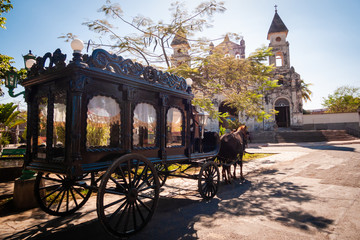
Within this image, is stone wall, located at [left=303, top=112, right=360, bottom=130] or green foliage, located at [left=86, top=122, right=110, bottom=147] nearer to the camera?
green foliage, located at [left=86, top=122, right=110, bottom=147]

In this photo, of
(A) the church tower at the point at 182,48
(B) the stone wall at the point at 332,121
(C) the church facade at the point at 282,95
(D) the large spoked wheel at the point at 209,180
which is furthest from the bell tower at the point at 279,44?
(D) the large spoked wheel at the point at 209,180

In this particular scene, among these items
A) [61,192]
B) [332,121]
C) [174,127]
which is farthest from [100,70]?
[332,121]

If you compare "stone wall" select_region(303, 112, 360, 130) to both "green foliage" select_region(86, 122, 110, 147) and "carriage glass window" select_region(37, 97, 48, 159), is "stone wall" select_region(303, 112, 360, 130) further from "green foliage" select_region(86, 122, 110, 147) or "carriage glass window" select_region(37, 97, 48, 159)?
"carriage glass window" select_region(37, 97, 48, 159)

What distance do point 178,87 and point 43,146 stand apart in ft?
9.25

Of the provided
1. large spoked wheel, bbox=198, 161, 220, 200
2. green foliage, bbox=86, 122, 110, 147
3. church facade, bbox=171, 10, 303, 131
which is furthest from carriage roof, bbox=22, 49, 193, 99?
church facade, bbox=171, 10, 303, 131

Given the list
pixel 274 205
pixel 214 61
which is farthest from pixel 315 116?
pixel 274 205

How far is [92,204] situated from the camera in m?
4.89

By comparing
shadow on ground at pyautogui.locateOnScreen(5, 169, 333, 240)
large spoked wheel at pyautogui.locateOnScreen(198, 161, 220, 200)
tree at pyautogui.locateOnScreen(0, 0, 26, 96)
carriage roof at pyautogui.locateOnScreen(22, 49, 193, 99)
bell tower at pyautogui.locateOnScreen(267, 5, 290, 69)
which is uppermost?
bell tower at pyautogui.locateOnScreen(267, 5, 290, 69)

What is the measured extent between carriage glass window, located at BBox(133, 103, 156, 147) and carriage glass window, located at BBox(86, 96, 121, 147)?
37 cm

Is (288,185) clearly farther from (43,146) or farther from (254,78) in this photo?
(43,146)

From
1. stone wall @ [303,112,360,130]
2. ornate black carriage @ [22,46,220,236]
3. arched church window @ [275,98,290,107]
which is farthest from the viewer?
arched church window @ [275,98,290,107]

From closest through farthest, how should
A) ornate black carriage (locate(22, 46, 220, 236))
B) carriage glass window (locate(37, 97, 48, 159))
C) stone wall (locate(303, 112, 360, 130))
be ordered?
ornate black carriage (locate(22, 46, 220, 236))
carriage glass window (locate(37, 97, 48, 159))
stone wall (locate(303, 112, 360, 130))

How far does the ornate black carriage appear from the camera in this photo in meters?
3.13

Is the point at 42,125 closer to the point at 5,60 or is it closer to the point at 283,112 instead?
the point at 5,60
